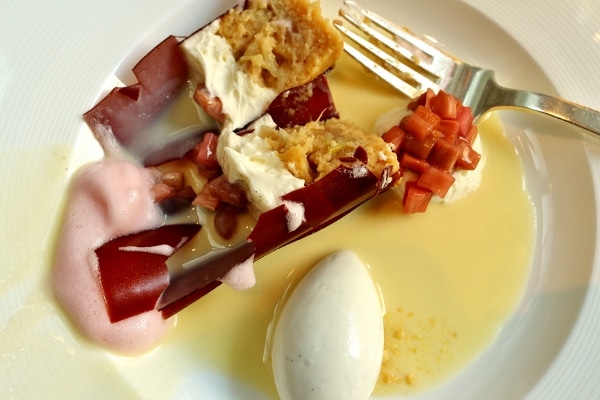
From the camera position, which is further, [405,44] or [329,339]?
[405,44]

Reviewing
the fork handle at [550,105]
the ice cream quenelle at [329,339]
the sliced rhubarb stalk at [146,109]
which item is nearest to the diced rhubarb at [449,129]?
the fork handle at [550,105]

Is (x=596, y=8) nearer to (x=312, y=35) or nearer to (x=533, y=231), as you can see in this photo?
(x=533, y=231)

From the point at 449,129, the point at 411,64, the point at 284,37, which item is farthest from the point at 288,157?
the point at 411,64

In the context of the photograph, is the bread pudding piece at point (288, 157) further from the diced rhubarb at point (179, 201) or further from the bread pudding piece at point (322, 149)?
the diced rhubarb at point (179, 201)

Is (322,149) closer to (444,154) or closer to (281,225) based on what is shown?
(281,225)

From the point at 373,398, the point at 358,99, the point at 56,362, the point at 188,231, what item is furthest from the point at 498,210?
the point at 56,362

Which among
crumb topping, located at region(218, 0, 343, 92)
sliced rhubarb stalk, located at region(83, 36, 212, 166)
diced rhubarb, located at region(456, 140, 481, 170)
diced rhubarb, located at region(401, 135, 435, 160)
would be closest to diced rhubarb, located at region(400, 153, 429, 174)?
diced rhubarb, located at region(401, 135, 435, 160)

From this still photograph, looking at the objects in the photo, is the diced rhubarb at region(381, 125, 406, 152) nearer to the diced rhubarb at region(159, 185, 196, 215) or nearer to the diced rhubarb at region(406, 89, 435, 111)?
the diced rhubarb at region(406, 89, 435, 111)
